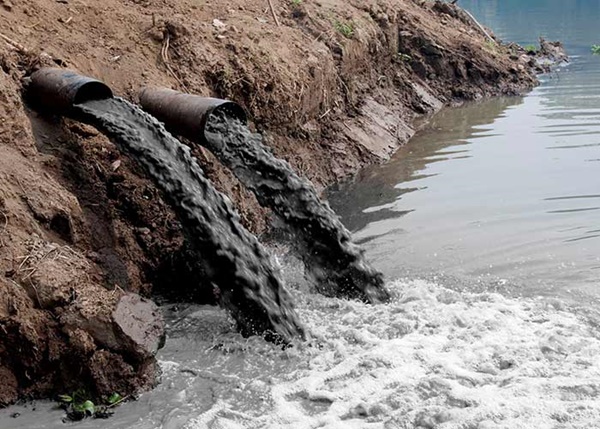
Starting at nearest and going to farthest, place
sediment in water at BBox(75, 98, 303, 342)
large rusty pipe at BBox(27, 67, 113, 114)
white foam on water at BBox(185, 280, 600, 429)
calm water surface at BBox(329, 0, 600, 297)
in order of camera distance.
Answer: white foam on water at BBox(185, 280, 600, 429) < sediment in water at BBox(75, 98, 303, 342) < large rusty pipe at BBox(27, 67, 113, 114) < calm water surface at BBox(329, 0, 600, 297)

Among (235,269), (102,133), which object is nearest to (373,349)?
(235,269)

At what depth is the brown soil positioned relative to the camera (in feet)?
14.5

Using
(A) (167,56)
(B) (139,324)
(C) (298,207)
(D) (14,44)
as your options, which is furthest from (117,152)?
(B) (139,324)

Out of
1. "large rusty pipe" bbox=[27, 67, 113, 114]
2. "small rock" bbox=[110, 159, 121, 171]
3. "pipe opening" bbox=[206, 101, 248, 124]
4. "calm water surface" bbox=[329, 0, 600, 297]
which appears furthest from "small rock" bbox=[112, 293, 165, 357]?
"calm water surface" bbox=[329, 0, 600, 297]

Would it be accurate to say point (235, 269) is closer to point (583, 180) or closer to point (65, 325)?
point (65, 325)

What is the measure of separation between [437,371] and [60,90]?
11.8ft

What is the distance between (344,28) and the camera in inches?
473

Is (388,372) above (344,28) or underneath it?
underneath

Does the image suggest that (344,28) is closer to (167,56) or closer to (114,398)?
(167,56)

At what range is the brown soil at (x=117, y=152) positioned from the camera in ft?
14.5

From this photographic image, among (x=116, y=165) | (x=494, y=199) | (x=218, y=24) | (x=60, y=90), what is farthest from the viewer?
(x=218, y=24)

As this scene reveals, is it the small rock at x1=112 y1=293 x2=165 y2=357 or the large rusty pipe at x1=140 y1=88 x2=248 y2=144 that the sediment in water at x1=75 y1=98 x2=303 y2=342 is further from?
the small rock at x1=112 y1=293 x2=165 y2=357

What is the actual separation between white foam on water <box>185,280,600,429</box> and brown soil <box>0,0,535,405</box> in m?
0.98

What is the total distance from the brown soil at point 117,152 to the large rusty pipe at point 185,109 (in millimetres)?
374
